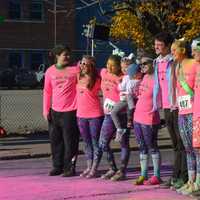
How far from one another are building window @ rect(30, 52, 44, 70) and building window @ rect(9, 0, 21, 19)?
3344 millimetres

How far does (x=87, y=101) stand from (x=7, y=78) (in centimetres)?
3554

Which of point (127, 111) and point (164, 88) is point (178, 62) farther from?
point (127, 111)

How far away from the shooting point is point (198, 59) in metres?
8.58

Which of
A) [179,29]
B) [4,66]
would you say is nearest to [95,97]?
[179,29]

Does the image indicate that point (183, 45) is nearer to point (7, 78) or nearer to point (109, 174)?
point (109, 174)

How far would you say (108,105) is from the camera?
1015cm

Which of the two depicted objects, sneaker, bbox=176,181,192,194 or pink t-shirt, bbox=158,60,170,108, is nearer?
sneaker, bbox=176,181,192,194

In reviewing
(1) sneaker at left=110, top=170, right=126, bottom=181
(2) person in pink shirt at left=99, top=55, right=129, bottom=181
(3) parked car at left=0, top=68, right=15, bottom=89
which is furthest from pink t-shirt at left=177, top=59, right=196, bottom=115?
(3) parked car at left=0, top=68, right=15, bottom=89

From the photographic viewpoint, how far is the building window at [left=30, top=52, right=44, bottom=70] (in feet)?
174

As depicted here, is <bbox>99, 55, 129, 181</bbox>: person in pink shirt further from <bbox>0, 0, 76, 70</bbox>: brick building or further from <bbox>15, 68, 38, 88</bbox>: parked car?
<bbox>0, 0, 76, 70</bbox>: brick building

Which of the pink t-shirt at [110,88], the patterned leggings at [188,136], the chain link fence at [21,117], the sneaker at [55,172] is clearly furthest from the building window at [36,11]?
the patterned leggings at [188,136]

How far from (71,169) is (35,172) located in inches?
31.6

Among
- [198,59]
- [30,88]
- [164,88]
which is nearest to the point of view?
[198,59]

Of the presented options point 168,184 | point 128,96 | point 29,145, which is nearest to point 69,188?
point 168,184
